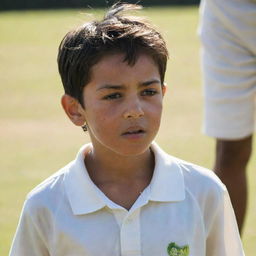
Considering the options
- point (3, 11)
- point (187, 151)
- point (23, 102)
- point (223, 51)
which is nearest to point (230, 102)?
point (223, 51)

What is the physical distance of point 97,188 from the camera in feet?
9.58

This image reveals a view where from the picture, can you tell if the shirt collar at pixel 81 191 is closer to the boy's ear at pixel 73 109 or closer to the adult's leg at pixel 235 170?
the boy's ear at pixel 73 109

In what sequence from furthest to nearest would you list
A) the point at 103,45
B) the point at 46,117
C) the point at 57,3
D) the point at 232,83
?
the point at 57,3 → the point at 46,117 → the point at 232,83 → the point at 103,45

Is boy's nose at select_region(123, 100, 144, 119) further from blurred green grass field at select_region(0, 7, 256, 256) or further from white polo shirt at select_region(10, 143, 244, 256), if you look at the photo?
blurred green grass field at select_region(0, 7, 256, 256)

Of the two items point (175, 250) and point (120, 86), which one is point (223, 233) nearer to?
point (175, 250)

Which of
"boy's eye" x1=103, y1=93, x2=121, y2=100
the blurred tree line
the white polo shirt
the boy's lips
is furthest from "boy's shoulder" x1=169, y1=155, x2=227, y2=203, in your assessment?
the blurred tree line

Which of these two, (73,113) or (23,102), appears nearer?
(73,113)

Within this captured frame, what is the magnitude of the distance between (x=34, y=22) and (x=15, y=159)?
8.82m

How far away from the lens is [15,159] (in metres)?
6.71

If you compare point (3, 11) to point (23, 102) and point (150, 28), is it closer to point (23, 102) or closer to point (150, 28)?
point (23, 102)

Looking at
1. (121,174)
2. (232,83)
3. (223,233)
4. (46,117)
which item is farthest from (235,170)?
(46,117)

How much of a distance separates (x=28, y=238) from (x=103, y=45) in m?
0.67

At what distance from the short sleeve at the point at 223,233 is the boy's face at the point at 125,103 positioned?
34cm

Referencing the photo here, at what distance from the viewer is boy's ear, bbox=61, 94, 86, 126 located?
3.06m
